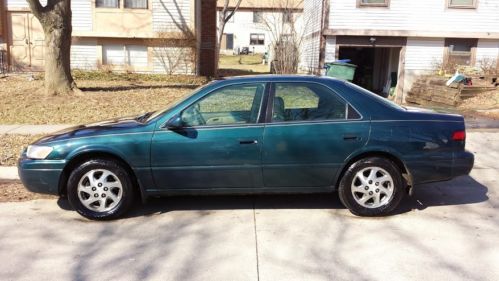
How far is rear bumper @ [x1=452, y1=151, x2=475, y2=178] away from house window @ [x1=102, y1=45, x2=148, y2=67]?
1649 centimetres

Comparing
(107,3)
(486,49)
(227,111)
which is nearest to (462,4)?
(486,49)

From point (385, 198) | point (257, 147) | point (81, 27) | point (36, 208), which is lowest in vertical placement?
point (36, 208)

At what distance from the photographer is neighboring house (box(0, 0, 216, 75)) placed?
1933cm

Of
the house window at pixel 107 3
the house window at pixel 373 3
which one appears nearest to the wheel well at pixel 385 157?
the house window at pixel 373 3

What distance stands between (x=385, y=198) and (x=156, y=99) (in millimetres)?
9113

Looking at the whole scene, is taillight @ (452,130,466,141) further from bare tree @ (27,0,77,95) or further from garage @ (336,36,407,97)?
garage @ (336,36,407,97)

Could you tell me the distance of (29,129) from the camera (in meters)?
9.39

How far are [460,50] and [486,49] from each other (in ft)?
3.36

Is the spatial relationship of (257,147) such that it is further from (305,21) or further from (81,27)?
(305,21)

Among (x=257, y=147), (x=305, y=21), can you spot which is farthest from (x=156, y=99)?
(x=305, y=21)

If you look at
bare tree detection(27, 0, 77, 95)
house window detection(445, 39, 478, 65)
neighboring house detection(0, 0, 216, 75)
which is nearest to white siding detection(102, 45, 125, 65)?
neighboring house detection(0, 0, 216, 75)

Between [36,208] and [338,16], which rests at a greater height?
[338,16]

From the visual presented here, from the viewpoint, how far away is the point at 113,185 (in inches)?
199

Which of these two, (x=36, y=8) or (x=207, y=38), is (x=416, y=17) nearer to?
(x=207, y=38)
